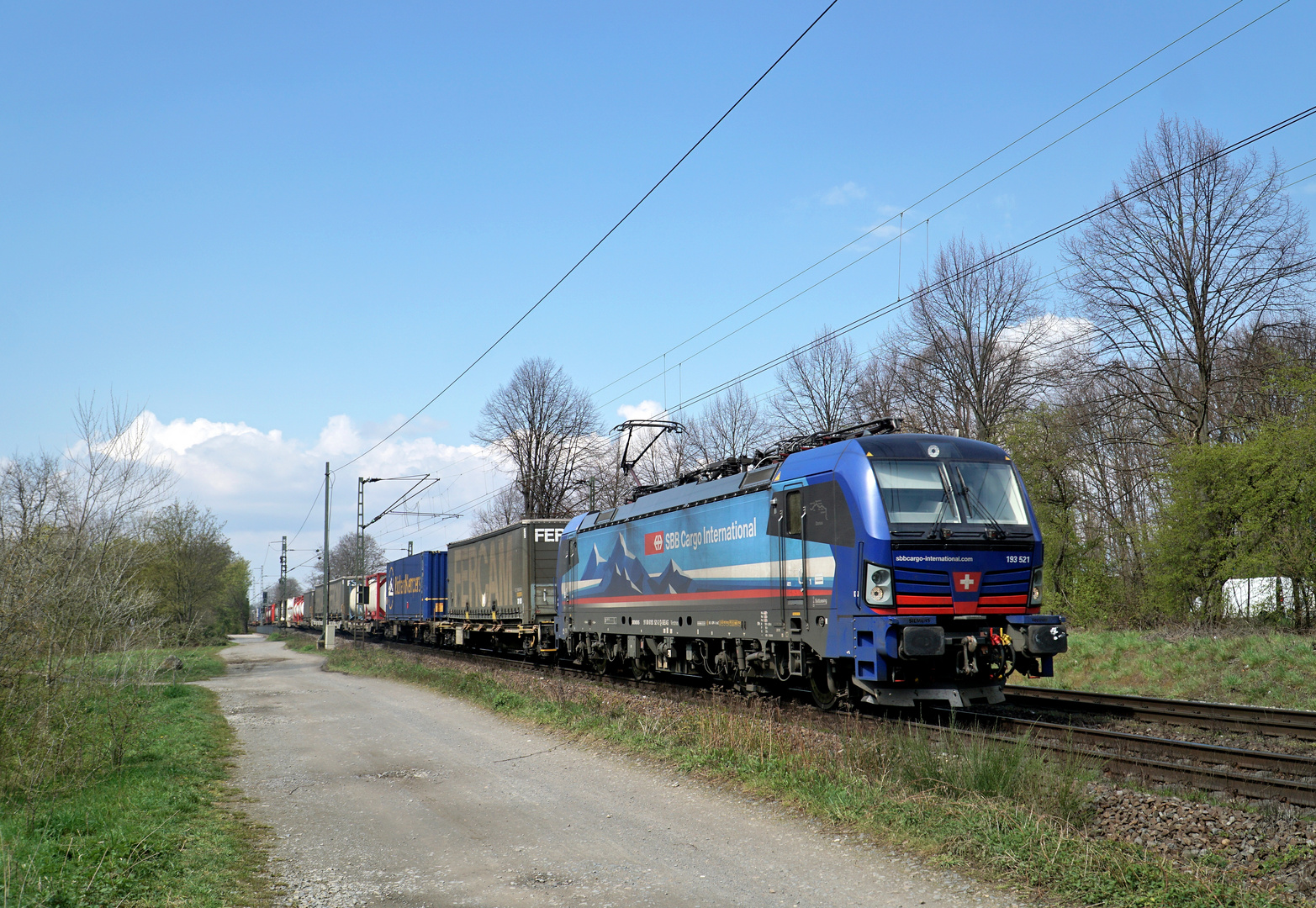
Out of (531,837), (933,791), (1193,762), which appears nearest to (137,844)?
(531,837)

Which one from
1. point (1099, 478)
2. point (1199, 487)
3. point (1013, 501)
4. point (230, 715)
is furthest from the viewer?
point (1099, 478)

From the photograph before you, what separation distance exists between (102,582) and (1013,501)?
10.7m

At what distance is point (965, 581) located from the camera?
11250mm

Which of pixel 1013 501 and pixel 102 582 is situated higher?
pixel 1013 501

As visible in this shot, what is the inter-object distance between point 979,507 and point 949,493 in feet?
1.38

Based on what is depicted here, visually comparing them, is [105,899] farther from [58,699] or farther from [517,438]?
[517,438]

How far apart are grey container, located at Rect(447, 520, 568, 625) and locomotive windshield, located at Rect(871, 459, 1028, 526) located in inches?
554

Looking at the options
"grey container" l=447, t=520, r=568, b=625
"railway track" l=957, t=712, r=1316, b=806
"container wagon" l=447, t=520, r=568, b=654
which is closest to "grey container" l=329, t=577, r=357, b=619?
"container wagon" l=447, t=520, r=568, b=654

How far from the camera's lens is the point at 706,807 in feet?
27.6

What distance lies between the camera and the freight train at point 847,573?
11.1m

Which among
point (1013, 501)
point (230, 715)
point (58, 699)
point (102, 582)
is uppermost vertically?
point (1013, 501)

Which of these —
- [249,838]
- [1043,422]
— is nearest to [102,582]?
[249,838]

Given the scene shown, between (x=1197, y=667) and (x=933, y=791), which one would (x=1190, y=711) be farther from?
(x=933, y=791)

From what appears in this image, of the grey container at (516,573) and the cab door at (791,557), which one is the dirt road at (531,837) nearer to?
the cab door at (791,557)
